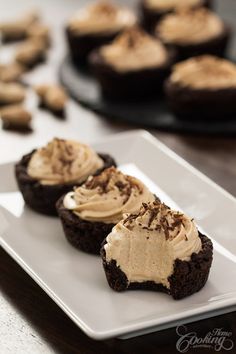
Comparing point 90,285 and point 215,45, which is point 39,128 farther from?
point 90,285

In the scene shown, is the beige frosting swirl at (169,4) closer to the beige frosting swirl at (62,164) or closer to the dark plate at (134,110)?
the dark plate at (134,110)

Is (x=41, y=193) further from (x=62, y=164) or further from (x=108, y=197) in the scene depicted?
(x=108, y=197)

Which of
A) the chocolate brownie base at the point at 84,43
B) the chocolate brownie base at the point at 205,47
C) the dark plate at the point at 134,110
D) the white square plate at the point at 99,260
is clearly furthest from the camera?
the chocolate brownie base at the point at 84,43

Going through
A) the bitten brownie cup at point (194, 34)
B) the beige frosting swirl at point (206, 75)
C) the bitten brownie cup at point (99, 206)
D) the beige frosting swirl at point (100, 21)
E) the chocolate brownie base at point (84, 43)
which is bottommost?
the chocolate brownie base at point (84, 43)

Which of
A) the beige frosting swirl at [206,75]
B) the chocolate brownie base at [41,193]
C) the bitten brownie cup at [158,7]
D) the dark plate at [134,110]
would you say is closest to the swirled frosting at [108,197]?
the chocolate brownie base at [41,193]

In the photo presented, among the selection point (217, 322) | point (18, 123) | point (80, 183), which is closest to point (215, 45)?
point (18, 123)

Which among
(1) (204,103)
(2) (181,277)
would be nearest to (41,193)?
(2) (181,277)
